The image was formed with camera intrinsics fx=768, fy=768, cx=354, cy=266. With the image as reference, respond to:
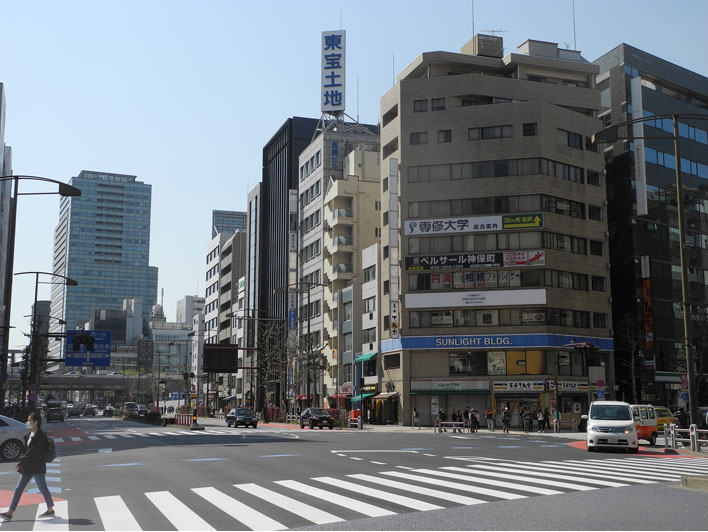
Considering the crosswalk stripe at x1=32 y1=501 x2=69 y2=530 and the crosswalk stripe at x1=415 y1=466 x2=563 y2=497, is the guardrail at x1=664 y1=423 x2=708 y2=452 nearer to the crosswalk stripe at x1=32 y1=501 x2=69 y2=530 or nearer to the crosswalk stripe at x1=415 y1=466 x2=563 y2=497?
the crosswalk stripe at x1=415 y1=466 x2=563 y2=497

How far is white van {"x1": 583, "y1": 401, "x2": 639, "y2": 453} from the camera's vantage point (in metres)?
28.4

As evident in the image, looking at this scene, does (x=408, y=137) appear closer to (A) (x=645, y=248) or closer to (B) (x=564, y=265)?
(B) (x=564, y=265)

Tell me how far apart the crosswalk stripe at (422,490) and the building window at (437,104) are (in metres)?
55.0

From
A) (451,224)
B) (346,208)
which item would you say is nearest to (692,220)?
(451,224)

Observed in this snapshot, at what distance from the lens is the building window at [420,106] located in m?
70.0

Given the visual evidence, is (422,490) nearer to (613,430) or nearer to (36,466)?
(36,466)

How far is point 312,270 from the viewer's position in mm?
95125

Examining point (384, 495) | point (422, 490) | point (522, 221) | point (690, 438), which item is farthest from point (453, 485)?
point (522, 221)

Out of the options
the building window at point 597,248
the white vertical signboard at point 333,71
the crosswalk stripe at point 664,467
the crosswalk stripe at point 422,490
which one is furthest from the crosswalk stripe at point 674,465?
the white vertical signboard at point 333,71

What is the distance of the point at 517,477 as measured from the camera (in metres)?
18.5

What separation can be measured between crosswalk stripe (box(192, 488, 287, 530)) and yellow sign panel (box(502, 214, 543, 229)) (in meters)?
52.8

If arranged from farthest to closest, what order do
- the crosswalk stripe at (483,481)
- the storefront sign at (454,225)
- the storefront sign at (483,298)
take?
the storefront sign at (454,225), the storefront sign at (483,298), the crosswalk stripe at (483,481)

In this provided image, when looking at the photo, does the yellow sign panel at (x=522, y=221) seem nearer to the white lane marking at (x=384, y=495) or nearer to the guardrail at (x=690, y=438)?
the guardrail at (x=690, y=438)

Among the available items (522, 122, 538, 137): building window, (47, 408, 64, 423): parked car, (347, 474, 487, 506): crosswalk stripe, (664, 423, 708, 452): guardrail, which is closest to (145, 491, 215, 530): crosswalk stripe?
(347, 474, 487, 506): crosswalk stripe
